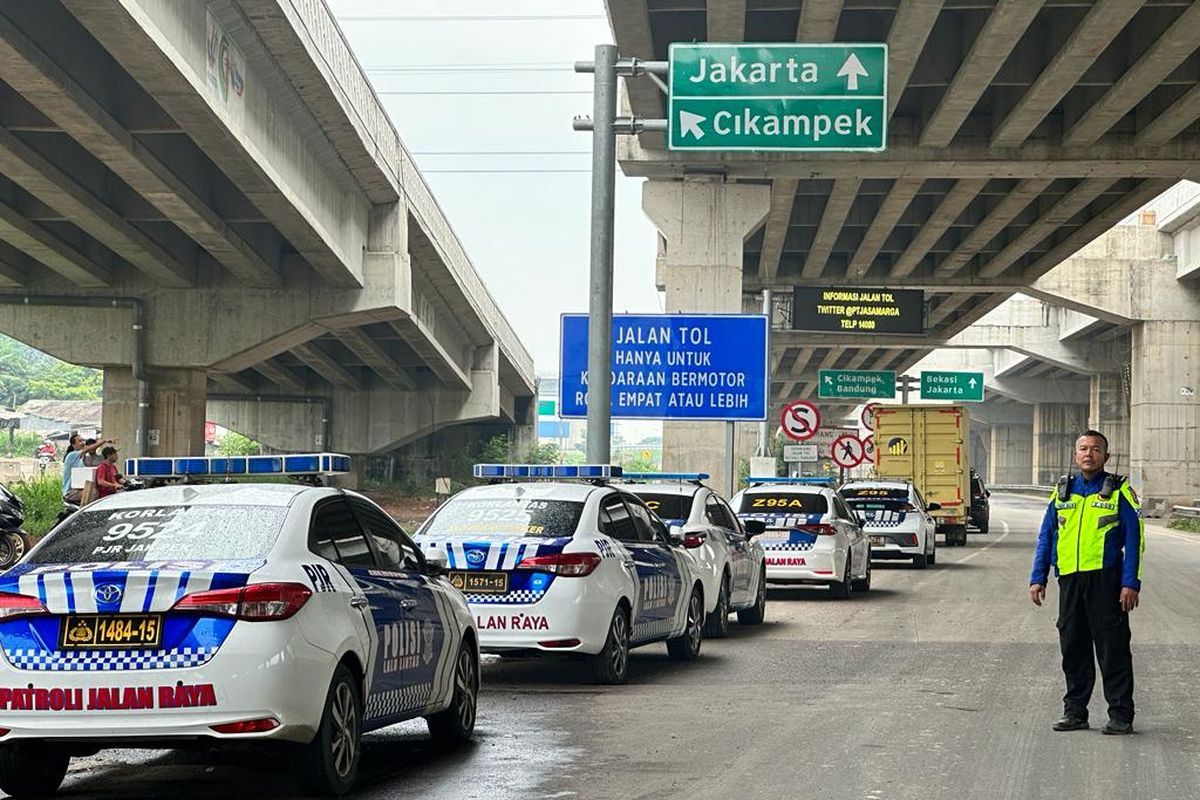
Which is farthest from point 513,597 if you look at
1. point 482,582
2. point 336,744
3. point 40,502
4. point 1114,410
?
point 1114,410

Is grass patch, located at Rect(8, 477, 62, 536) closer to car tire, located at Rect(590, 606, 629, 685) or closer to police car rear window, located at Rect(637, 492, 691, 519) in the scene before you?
police car rear window, located at Rect(637, 492, 691, 519)

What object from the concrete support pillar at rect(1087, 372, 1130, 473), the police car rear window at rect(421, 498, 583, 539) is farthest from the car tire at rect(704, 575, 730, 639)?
the concrete support pillar at rect(1087, 372, 1130, 473)

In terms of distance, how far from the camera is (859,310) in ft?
143

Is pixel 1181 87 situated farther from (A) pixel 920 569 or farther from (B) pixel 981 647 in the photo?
(B) pixel 981 647

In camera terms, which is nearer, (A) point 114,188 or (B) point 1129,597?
(B) point 1129,597

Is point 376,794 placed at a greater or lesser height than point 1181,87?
lesser

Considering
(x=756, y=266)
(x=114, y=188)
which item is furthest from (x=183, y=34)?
(x=756, y=266)

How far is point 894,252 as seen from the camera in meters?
44.7

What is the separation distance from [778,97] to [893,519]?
12290mm

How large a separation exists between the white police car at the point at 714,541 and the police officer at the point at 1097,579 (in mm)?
5112

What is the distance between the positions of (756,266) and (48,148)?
2288 cm

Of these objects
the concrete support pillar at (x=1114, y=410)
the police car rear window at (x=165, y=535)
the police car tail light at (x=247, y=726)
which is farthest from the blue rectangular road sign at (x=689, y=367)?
the concrete support pillar at (x=1114, y=410)

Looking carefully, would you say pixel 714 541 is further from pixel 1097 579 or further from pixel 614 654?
pixel 1097 579

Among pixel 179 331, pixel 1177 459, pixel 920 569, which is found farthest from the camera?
pixel 1177 459
